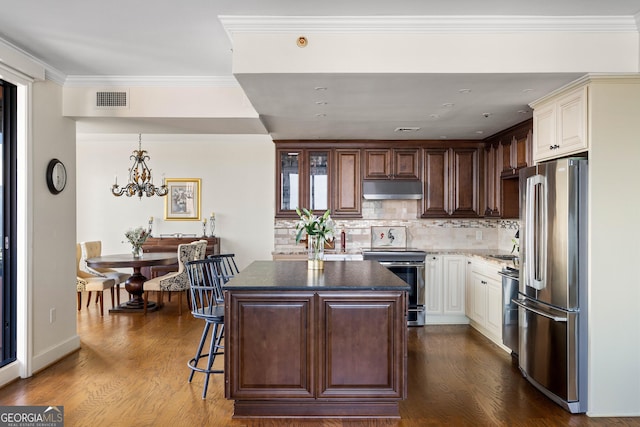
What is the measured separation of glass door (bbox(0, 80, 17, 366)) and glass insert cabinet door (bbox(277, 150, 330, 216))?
3163mm

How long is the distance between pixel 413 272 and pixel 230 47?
11.4 feet

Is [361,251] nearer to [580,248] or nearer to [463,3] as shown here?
[580,248]

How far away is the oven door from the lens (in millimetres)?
5734

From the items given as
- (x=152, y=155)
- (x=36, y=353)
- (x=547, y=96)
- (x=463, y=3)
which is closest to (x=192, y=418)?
(x=36, y=353)

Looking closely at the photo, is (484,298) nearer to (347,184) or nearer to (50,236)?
(347,184)

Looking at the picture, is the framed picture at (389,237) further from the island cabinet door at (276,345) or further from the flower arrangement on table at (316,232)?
the island cabinet door at (276,345)

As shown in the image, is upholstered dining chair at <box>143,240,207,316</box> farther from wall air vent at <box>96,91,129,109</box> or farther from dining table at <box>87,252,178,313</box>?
wall air vent at <box>96,91,129,109</box>

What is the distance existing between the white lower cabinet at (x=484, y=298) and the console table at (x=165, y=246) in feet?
→ 13.5

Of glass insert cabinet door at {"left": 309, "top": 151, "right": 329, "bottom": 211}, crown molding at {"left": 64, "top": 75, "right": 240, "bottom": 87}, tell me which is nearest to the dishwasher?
glass insert cabinet door at {"left": 309, "top": 151, "right": 329, "bottom": 211}

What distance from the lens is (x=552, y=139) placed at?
3.68 meters

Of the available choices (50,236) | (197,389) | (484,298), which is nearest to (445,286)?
(484,298)

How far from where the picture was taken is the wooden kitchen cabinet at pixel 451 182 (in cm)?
624

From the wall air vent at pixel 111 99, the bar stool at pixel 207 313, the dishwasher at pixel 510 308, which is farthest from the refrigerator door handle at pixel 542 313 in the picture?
the wall air vent at pixel 111 99

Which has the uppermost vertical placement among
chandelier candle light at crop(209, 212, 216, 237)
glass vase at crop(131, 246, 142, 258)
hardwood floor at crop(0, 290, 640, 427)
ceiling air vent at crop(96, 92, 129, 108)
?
ceiling air vent at crop(96, 92, 129, 108)
